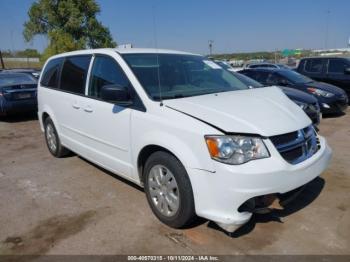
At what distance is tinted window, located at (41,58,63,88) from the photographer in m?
5.38

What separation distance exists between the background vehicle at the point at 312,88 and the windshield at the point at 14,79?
699 cm

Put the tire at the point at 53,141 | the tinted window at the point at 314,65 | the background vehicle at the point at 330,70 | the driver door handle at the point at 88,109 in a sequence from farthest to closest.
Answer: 1. the tinted window at the point at 314,65
2. the background vehicle at the point at 330,70
3. the tire at the point at 53,141
4. the driver door handle at the point at 88,109

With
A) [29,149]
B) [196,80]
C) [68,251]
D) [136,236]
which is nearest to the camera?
[68,251]

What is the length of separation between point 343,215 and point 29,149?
562cm

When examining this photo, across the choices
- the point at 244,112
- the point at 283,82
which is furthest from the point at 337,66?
the point at 244,112

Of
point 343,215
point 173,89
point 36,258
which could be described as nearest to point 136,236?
point 36,258

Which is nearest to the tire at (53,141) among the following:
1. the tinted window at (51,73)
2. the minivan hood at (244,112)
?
the tinted window at (51,73)

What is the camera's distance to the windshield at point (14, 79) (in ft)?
32.4

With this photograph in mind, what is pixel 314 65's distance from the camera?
36.0ft

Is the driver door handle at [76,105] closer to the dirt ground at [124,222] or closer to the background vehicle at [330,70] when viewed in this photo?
the dirt ground at [124,222]

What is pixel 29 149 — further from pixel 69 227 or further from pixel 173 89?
pixel 173 89

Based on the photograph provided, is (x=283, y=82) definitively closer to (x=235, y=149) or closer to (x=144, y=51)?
(x=144, y=51)

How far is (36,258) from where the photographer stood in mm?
2906

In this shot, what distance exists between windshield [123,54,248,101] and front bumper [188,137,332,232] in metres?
1.06
